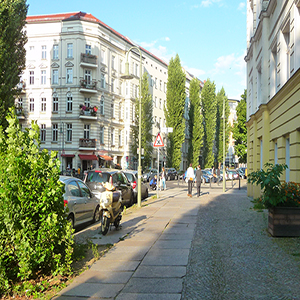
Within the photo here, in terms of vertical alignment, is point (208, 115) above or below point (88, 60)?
below

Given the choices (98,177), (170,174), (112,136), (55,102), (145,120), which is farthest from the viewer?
(145,120)

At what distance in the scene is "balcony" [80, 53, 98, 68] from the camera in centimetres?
4959

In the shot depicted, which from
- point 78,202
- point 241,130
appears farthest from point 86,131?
point 78,202

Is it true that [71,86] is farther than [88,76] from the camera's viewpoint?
No

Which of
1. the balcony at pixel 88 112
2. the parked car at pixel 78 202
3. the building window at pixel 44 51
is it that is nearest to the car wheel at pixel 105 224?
the parked car at pixel 78 202

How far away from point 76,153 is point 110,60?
1447 centimetres

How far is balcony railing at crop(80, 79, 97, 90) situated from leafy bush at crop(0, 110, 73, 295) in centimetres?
4502

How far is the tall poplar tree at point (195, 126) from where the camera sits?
73.0 meters

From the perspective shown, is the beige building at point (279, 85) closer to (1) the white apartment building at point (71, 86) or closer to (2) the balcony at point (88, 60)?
(2) the balcony at point (88, 60)

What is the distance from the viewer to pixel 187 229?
10930 millimetres

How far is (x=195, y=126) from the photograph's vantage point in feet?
240

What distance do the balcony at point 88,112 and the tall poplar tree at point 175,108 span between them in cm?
1845

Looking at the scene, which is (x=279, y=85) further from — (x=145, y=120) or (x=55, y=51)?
(x=145, y=120)

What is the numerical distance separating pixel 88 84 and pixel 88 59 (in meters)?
3.18
